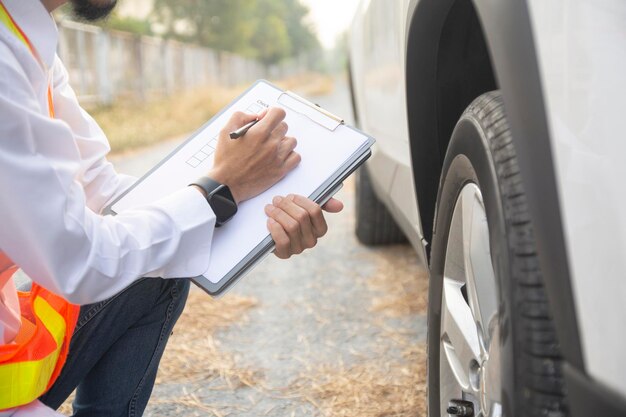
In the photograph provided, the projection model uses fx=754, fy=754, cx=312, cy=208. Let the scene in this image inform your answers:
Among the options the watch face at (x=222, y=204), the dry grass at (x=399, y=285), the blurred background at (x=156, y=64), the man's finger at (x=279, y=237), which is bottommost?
the blurred background at (x=156, y=64)

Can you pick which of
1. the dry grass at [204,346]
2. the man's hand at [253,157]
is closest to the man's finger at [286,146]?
the man's hand at [253,157]

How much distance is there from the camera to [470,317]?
150 cm

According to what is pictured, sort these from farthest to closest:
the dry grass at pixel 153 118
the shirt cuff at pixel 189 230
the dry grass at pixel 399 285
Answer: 1. the dry grass at pixel 153 118
2. the dry grass at pixel 399 285
3. the shirt cuff at pixel 189 230

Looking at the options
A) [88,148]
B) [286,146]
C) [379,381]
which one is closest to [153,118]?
[379,381]

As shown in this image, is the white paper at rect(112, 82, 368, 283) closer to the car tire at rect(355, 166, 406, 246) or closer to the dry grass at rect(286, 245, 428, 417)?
the dry grass at rect(286, 245, 428, 417)

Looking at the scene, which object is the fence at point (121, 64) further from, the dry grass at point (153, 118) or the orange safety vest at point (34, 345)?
the orange safety vest at point (34, 345)

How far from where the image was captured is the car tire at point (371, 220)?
425cm

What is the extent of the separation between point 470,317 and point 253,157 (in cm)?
58

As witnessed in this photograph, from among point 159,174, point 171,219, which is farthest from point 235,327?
point 171,219

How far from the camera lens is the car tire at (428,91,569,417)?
107 centimetres

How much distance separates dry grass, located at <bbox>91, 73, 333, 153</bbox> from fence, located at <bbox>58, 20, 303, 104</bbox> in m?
0.58

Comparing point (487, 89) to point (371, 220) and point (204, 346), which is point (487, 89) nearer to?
point (204, 346)

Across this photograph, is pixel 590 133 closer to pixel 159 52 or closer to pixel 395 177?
pixel 395 177

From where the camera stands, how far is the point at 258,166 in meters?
1.69
